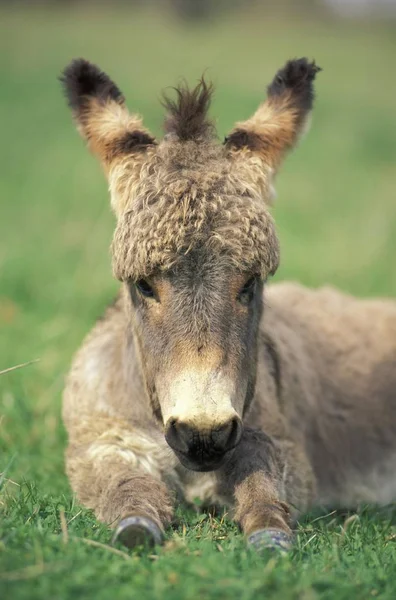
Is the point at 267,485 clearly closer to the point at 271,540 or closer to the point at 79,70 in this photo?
the point at 271,540

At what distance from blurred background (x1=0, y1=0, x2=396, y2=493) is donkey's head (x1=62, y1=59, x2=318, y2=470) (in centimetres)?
62

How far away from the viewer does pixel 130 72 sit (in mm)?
33125

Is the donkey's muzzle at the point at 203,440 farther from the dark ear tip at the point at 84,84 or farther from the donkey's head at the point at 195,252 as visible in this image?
the dark ear tip at the point at 84,84

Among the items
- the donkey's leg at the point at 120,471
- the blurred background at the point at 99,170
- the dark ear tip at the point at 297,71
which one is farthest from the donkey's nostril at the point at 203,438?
the dark ear tip at the point at 297,71

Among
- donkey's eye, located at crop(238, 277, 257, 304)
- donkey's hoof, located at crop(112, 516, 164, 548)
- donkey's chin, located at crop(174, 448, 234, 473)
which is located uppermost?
donkey's eye, located at crop(238, 277, 257, 304)

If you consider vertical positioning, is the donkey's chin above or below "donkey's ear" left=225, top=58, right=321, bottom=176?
below

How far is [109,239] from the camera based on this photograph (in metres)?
14.4

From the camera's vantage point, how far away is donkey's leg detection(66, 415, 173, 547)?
4.62 metres

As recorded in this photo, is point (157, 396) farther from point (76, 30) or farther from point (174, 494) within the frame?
point (76, 30)

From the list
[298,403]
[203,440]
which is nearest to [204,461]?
[203,440]

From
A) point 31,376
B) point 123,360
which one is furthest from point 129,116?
point 31,376

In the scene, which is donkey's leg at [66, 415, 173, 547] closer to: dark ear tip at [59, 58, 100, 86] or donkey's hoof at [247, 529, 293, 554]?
donkey's hoof at [247, 529, 293, 554]

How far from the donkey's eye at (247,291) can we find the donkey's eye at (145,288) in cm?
50

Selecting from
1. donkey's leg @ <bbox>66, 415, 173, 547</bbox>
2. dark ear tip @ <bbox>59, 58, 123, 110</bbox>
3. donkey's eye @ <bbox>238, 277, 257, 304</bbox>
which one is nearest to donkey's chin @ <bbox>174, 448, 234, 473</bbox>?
donkey's leg @ <bbox>66, 415, 173, 547</bbox>
